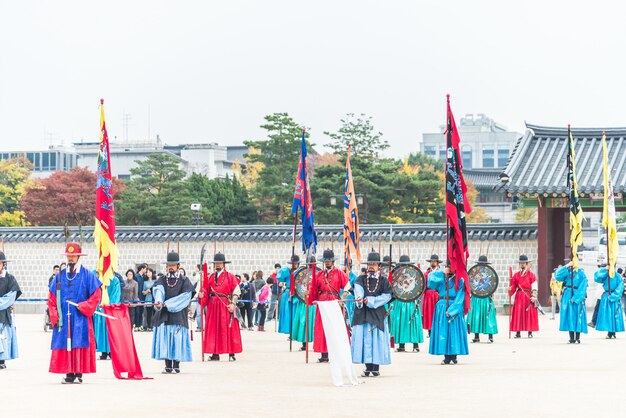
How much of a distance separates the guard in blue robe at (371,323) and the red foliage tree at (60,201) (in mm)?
37693

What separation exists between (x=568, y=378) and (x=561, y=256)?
18226 millimetres

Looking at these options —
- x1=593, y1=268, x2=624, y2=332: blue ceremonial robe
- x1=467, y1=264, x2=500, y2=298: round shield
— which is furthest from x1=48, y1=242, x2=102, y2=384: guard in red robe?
x1=593, y1=268, x2=624, y2=332: blue ceremonial robe

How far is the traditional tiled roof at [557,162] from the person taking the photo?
3234 cm

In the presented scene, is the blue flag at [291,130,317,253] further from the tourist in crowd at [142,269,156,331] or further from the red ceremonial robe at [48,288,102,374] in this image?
the tourist in crowd at [142,269,156,331]

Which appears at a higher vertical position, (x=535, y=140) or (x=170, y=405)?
(x=535, y=140)

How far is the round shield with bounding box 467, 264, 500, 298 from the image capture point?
22609 mm

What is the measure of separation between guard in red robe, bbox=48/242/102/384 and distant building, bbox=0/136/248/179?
6269 cm

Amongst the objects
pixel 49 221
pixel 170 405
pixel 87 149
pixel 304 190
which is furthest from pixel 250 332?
pixel 87 149

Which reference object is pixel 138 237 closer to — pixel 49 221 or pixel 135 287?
pixel 135 287

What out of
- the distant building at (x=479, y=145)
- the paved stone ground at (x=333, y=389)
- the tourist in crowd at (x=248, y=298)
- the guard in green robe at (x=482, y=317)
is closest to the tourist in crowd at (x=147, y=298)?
the tourist in crowd at (x=248, y=298)

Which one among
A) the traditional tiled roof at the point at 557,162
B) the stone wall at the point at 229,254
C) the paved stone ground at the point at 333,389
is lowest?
the paved stone ground at the point at 333,389

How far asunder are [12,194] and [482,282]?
131 feet

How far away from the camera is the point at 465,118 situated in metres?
132

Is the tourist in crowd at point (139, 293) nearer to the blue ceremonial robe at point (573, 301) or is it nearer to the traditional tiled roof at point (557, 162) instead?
the blue ceremonial robe at point (573, 301)
